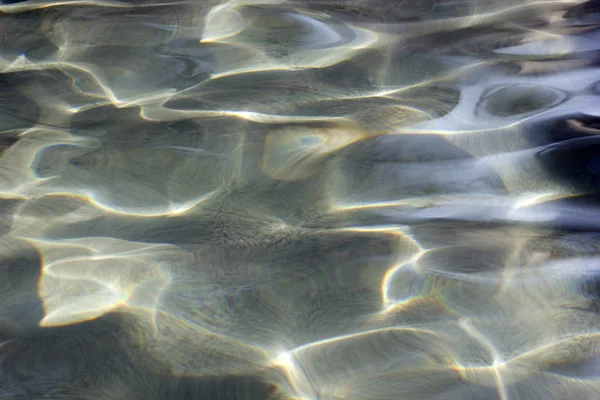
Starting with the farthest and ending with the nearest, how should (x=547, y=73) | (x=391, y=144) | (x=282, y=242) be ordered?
1. (x=547, y=73)
2. (x=391, y=144)
3. (x=282, y=242)

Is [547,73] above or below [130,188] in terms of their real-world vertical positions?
above

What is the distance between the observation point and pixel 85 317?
121cm

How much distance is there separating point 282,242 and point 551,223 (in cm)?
68

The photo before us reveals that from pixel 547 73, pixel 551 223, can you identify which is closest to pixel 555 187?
pixel 551 223

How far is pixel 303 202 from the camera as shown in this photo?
60.2 inches

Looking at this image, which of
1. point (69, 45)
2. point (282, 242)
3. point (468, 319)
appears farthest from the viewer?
point (69, 45)

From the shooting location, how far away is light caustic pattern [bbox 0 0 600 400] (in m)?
1.10

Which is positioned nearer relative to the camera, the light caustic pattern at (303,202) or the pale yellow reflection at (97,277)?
the light caustic pattern at (303,202)

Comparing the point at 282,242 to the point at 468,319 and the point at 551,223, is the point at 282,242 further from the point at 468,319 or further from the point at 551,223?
the point at 551,223

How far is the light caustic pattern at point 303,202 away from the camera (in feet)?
3.60

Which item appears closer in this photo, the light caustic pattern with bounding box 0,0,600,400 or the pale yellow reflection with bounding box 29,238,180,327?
the light caustic pattern with bounding box 0,0,600,400

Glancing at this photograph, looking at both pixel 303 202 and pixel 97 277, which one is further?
pixel 303 202

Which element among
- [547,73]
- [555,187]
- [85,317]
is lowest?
[85,317]

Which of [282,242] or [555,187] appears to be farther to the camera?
[555,187]
